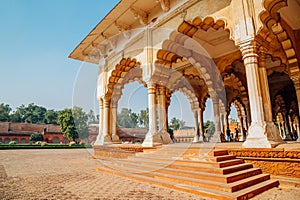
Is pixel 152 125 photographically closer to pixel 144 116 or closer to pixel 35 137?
pixel 144 116

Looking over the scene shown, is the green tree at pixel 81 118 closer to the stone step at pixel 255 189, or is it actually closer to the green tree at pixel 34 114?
the stone step at pixel 255 189

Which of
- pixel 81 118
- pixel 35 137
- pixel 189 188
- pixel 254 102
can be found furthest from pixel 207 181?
pixel 35 137

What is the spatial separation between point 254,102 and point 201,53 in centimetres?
558

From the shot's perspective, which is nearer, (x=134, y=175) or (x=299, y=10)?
(x=134, y=175)

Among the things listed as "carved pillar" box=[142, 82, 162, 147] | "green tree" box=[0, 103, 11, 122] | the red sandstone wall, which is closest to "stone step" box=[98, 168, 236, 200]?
"carved pillar" box=[142, 82, 162, 147]

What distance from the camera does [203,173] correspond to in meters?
4.25

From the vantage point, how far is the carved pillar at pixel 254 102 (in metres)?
4.75

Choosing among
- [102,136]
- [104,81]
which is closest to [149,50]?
[104,81]

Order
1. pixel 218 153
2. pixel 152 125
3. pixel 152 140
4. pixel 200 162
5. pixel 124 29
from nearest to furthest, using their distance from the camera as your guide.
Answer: pixel 200 162
pixel 218 153
pixel 152 140
pixel 152 125
pixel 124 29

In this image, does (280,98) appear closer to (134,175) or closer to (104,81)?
(104,81)

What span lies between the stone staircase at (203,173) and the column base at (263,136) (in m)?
0.55

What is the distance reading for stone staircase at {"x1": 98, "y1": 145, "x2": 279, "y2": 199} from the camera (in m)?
3.68

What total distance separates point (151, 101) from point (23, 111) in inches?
3655

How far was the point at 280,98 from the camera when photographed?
15.3m
